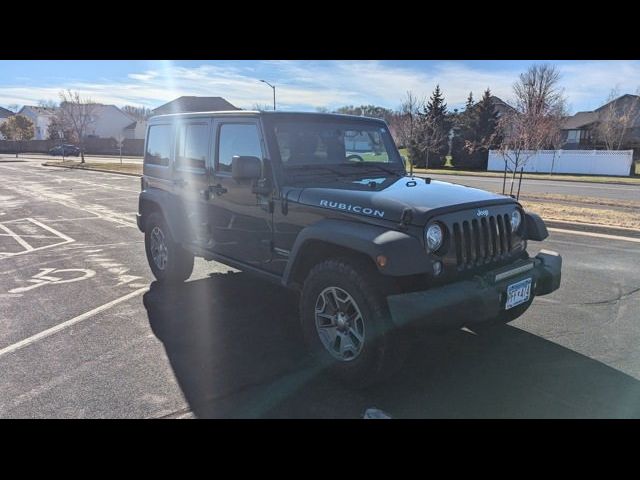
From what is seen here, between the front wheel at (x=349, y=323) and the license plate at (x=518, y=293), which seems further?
the license plate at (x=518, y=293)

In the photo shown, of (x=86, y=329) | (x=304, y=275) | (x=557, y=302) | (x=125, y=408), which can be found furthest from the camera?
(x=557, y=302)

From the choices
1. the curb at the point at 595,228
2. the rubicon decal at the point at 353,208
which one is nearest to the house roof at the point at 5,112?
the curb at the point at 595,228

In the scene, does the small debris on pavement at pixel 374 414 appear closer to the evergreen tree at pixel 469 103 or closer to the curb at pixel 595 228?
the curb at pixel 595 228

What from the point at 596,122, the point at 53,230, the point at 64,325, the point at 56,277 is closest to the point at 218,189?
the point at 64,325

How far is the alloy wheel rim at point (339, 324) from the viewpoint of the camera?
338cm

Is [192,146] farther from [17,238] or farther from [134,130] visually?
[134,130]

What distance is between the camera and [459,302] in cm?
310

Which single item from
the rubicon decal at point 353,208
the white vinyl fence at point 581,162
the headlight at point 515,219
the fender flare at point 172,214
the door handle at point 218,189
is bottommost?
the fender flare at point 172,214

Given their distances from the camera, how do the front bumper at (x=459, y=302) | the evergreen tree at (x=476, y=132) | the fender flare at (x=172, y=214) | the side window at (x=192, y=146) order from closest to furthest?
the front bumper at (x=459, y=302) → the side window at (x=192, y=146) → the fender flare at (x=172, y=214) → the evergreen tree at (x=476, y=132)

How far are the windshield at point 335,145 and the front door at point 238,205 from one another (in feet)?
0.84

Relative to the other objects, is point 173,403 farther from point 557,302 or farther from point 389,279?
point 557,302

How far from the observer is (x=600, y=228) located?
9547mm

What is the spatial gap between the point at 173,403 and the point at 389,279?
1.74 m
